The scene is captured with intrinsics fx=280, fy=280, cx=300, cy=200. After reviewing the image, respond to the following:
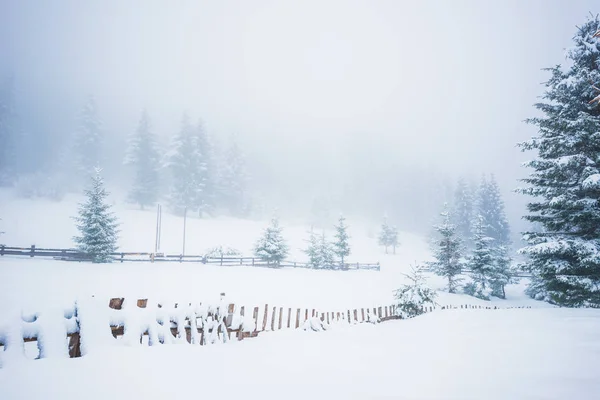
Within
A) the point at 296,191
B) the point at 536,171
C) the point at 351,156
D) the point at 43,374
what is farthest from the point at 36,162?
the point at 351,156

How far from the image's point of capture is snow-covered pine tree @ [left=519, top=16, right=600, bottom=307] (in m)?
12.9

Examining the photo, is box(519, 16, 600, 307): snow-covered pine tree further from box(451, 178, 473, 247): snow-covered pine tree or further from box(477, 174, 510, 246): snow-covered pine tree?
box(451, 178, 473, 247): snow-covered pine tree

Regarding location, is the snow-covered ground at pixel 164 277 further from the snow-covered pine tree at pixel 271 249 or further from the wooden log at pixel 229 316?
the wooden log at pixel 229 316

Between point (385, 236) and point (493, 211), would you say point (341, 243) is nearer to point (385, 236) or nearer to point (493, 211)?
point (385, 236)

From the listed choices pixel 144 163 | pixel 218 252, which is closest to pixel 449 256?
pixel 218 252

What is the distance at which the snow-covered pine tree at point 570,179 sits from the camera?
42.2 ft

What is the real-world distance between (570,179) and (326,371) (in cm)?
1614

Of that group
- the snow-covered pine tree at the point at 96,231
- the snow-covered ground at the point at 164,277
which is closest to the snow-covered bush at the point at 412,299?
the snow-covered ground at the point at 164,277

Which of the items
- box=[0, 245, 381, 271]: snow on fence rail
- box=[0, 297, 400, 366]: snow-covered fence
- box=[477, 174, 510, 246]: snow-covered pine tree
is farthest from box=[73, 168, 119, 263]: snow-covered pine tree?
A: box=[477, 174, 510, 246]: snow-covered pine tree

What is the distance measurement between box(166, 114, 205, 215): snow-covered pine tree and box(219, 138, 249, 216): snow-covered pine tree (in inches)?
270

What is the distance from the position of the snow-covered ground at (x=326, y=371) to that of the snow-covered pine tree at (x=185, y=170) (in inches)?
2001

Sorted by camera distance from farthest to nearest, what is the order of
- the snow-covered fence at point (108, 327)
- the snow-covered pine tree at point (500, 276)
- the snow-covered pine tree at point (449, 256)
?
1. the snow-covered pine tree at point (500, 276)
2. the snow-covered pine tree at point (449, 256)
3. the snow-covered fence at point (108, 327)

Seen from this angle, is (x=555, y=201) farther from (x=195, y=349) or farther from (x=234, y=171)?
(x=234, y=171)

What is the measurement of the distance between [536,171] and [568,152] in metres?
1.59
